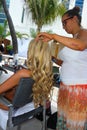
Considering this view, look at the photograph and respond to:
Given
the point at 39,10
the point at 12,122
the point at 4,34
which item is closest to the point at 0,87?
the point at 12,122

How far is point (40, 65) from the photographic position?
2.08m

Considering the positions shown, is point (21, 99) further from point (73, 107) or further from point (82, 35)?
point (82, 35)

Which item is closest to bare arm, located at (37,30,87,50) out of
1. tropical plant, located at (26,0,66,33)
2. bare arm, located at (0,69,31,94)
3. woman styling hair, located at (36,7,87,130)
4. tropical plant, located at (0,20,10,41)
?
woman styling hair, located at (36,7,87,130)

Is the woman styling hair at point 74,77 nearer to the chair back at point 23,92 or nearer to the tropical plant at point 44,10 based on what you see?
the chair back at point 23,92

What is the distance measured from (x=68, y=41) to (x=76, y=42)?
57 millimetres

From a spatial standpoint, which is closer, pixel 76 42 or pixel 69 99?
pixel 76 42

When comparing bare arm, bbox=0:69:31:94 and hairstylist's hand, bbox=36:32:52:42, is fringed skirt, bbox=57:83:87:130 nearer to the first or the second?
bare arm, bbox=0:69:31:94

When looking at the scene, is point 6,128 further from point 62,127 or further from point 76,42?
point 76,42

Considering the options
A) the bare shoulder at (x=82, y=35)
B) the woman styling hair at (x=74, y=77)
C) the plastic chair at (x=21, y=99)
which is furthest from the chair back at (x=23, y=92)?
the bare shoulder at (x=82, y=35)

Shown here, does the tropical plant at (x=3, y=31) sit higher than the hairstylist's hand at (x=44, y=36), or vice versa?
the hairstylist's hand at (x=44, y=36)

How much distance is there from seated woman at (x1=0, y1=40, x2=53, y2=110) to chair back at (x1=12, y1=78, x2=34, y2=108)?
0.04m

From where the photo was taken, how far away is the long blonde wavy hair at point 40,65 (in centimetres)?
204

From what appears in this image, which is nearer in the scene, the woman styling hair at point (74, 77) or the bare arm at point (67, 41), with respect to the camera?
the bare arm at point (67, 41)

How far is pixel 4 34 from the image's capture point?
40.9ft
